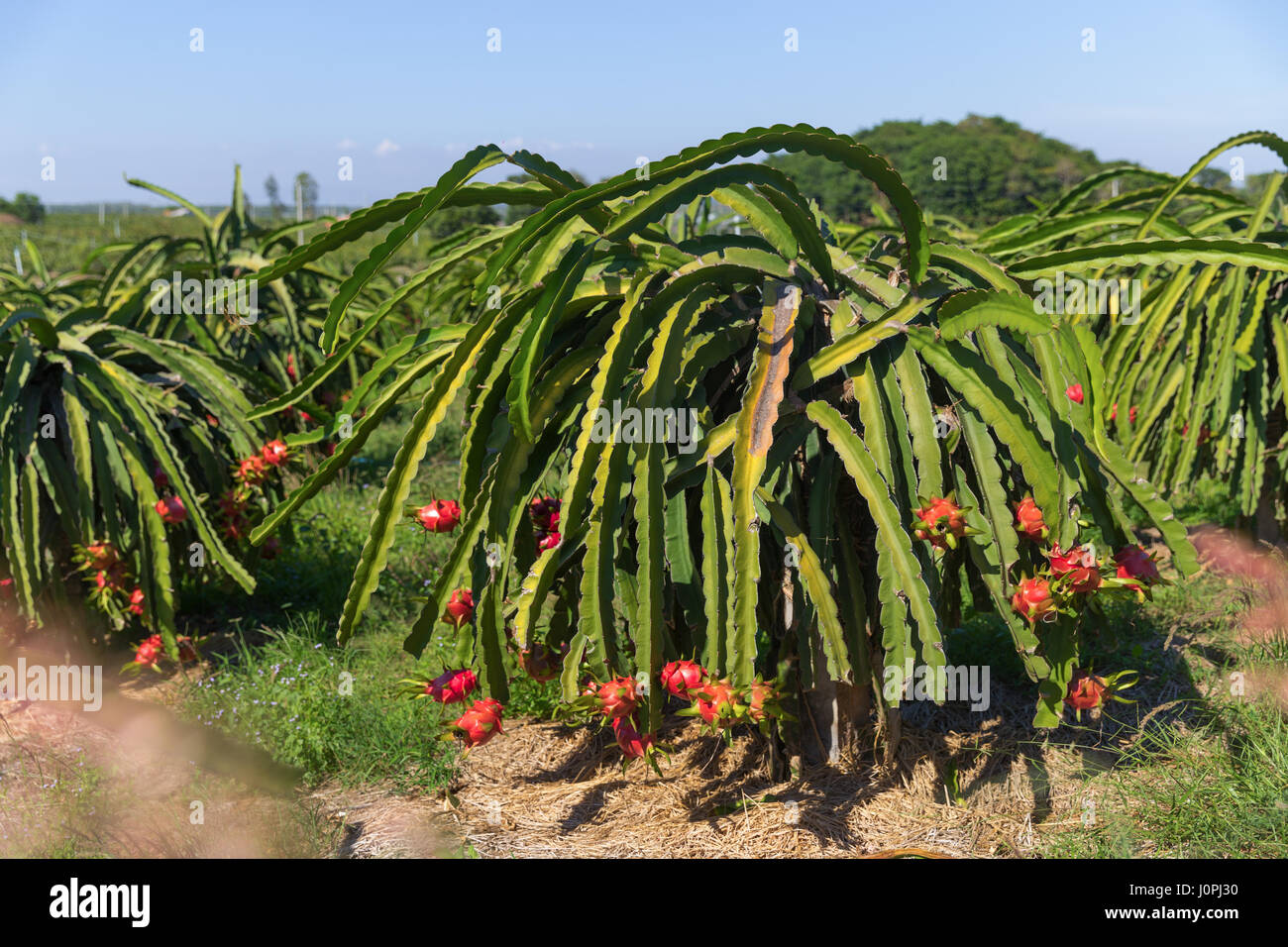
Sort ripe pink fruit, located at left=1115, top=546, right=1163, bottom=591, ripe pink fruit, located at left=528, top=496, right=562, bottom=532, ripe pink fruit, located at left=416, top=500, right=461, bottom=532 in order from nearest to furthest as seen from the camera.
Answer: ripe pink fruit, located at left=1115, top=546, right=1163, bottom=591
ripe pink fruit, located at left=416, top=500, right=461, bottom=532
ripe pink fruit, located at left=528, top=496, right=562, bottom=532

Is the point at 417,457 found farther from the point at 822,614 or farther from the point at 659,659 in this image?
the point at 822,614

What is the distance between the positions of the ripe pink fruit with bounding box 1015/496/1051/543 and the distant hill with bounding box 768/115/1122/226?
30.3m

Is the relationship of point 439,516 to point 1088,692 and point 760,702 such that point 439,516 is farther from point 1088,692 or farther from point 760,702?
point 1088,692

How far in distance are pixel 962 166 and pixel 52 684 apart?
41.9 m

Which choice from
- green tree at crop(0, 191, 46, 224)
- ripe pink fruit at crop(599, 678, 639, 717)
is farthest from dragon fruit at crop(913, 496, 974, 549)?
green tree at crop(0, 191, 46, 224)

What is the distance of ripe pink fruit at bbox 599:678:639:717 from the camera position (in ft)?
7.27

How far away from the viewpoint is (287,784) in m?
3.15

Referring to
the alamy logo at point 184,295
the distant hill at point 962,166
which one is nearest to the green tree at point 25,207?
the distant hill at point 962,166

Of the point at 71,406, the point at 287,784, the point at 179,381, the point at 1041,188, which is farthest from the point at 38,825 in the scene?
the point at 1041,188

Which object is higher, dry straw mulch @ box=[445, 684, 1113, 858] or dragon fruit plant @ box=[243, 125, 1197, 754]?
dragon fruit plant @ box=[243, 125, 1197, 754]

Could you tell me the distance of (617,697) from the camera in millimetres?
2217

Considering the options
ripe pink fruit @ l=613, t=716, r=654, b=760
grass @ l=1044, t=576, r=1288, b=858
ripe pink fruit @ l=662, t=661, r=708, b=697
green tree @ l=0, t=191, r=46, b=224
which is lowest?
grass @ l=1044, t=576, r=1288, b=858

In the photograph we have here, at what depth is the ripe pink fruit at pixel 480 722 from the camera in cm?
236

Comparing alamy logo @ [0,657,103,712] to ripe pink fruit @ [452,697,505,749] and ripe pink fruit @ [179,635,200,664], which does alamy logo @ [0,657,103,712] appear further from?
ripe pink fruit @ [452,697,505,749]
